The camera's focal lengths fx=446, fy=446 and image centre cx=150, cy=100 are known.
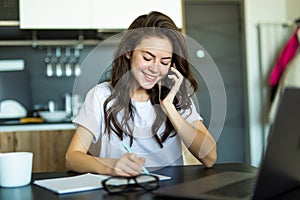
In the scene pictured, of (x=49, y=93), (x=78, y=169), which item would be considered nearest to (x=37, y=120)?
(x=49, y=93)

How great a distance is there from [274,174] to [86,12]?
2286 millimetres

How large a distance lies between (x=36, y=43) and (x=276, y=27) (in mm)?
1942

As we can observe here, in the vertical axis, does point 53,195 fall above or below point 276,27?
below

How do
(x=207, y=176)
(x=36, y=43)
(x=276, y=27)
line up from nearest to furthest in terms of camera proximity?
(x=207, y=176) < (x=36, y=43) < (x=276, y=27)

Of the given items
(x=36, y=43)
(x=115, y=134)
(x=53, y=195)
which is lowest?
(x=53, y=195)

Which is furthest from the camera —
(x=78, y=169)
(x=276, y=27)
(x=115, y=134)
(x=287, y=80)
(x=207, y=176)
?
(x=276, y=27)

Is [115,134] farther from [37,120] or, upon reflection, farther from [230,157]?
[230,157]

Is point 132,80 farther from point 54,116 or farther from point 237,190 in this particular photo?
point 54,116

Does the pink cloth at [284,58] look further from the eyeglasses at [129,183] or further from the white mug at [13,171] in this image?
the white mug at [13,171]

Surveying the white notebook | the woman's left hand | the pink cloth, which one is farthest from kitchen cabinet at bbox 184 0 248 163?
the white notebook

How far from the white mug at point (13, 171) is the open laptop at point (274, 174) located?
351mm

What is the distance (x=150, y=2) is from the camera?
297cm

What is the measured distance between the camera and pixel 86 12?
290cm

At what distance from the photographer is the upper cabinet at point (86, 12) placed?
285cm
